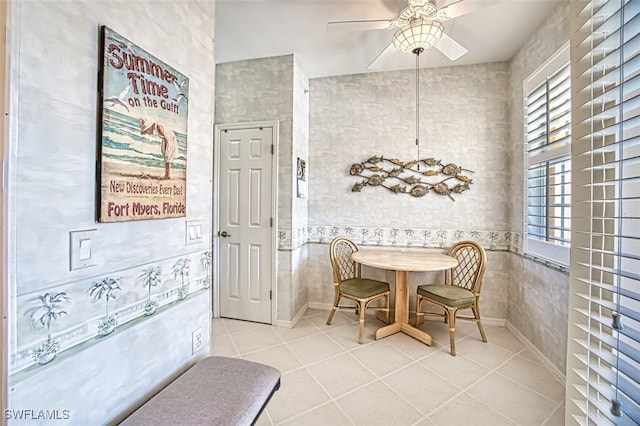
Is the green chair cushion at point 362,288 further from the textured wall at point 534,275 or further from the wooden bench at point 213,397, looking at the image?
the wooden bench at point 213,397

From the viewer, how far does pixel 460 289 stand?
8.66ft

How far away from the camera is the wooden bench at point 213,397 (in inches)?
36.6

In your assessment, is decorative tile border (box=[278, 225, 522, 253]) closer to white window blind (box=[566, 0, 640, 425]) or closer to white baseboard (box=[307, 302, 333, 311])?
white baseboard (box=[307, 302, 333, 311])

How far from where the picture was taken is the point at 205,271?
1.46m

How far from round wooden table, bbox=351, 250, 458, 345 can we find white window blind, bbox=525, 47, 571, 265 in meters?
0.76

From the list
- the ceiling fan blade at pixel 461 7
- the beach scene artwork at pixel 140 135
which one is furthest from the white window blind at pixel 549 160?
the beach scene artwork at pixel 140 135

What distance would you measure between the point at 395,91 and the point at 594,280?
291 centimetres

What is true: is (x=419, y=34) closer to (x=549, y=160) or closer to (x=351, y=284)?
(x=549, y=160)

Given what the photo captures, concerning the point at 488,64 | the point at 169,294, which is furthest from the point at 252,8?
the point at 488,64

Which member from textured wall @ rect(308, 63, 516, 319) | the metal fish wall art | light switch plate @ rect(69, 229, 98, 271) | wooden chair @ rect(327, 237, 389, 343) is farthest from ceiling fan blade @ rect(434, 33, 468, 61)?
light switch plate @ rect(69, 229, 98, 271)

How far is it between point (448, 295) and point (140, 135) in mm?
2595

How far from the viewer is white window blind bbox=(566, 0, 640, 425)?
28.7 inches

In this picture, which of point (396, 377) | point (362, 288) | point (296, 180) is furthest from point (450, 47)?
point (396, 377)

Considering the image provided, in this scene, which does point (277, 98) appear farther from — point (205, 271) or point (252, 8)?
point (205, 271)
